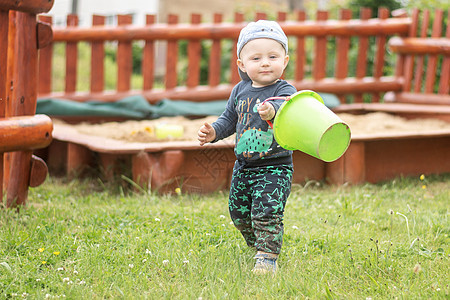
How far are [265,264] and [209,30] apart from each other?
14.3 feet

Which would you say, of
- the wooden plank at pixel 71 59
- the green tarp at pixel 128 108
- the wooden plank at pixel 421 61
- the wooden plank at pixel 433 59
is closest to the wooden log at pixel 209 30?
the wooden plank at pixel 71 59

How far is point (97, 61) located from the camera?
21.2ft

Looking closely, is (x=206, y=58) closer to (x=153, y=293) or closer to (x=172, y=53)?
(x=172, y=53)

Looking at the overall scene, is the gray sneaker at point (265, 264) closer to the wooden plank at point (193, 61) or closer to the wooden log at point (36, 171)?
the wooden log at point (36, 171)

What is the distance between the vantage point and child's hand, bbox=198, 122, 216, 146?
2.80 m

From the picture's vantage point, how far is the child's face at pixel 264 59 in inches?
106

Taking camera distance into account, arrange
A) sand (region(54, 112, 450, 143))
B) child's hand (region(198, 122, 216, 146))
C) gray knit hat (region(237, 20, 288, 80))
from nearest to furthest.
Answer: gray knit hat (region(237, 20, 288, 80)), child's hand (region(198, 122, 216, 146)), sand (region(54, 112, 450, 143))

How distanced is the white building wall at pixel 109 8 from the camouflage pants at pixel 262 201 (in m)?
15.6

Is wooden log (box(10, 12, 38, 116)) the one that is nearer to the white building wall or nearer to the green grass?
the green grass

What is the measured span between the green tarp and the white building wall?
1203 centimetres

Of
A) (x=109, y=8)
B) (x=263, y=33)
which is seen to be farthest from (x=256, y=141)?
(x=109, y=8)

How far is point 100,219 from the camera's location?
3395 millimetres

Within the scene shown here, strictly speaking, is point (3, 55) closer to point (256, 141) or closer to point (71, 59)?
point (256, 141)

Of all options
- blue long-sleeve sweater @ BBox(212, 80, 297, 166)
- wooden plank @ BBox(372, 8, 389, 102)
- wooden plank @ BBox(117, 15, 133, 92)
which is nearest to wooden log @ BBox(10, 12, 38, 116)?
blue long-sleeve sweater @ BBox(212, 80, 297, 166)
